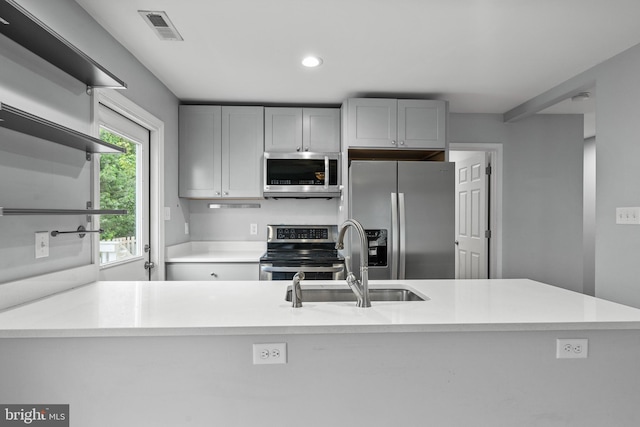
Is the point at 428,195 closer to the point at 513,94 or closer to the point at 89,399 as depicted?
the point at 513,94

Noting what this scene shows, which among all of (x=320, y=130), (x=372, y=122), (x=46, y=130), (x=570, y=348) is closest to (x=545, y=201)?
(x=372, y=122)

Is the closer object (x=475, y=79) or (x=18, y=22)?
(x=18, y=22)

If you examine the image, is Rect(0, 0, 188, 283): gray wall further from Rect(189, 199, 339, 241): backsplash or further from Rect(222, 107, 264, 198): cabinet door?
Rect(189, 199, 339, 241): backsplash

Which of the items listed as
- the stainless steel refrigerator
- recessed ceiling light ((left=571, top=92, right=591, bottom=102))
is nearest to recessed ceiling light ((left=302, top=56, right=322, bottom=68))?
the stainless steel refrigerator

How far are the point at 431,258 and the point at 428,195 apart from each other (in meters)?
0.54

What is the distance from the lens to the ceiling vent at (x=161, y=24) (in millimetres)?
1954

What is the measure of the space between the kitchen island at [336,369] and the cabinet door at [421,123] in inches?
87.8

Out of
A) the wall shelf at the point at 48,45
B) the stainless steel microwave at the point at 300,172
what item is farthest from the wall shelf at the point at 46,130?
the stainless steel microwave at the point at 300,172

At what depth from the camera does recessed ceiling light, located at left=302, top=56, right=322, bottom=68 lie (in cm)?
249

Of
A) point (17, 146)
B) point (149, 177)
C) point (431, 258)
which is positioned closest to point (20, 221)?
point (17, 146)

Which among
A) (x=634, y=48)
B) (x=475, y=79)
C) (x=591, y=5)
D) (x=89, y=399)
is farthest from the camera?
(x=475, y=79)

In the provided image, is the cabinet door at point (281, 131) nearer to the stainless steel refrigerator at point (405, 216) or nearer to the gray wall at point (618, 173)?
the stainless steel refrigerator at point (405, 216)

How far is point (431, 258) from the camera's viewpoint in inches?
121

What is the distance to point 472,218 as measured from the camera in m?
4.20
